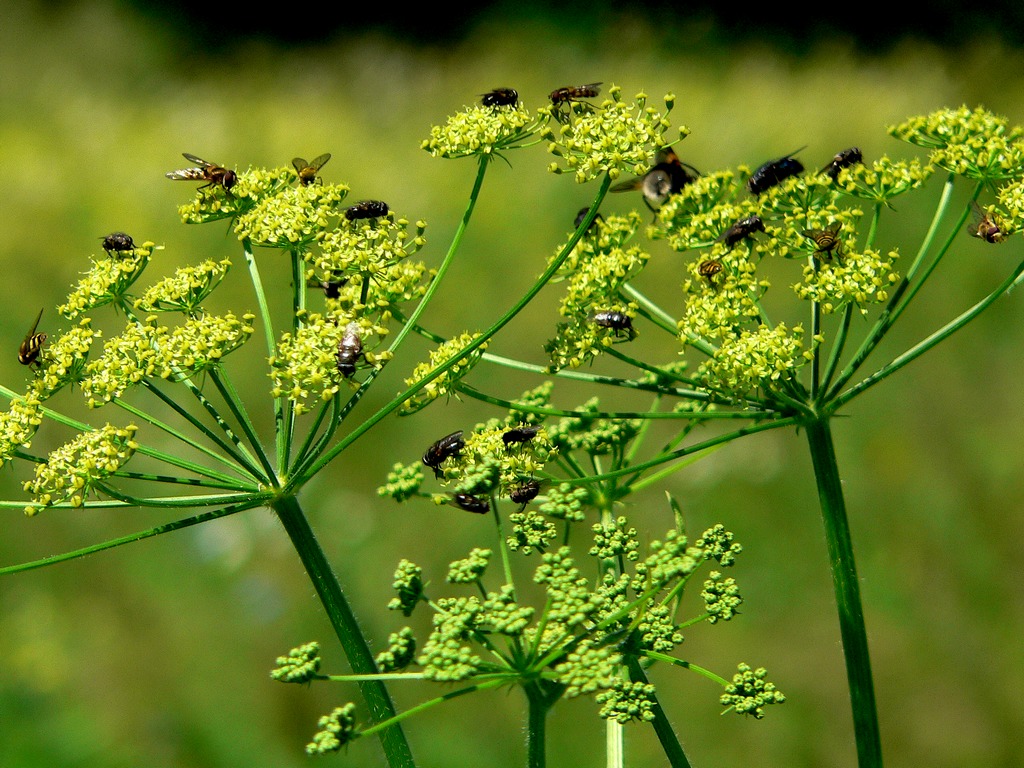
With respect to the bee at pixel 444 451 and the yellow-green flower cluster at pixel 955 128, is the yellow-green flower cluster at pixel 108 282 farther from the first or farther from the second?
the yellow-green flower cluster at pixel 955 128

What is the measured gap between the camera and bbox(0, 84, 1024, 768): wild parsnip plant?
2.79 m

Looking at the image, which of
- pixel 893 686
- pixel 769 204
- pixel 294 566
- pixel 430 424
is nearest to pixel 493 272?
pixel 430 424

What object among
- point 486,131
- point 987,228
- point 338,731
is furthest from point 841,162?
point 338,731

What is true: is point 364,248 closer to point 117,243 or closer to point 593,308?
point 593,308

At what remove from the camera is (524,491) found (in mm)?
3287

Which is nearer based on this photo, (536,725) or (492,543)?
(536,725)

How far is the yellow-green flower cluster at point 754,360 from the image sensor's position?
10.6 ft

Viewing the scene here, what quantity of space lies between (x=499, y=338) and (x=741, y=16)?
11152 mm

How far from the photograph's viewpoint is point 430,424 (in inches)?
421

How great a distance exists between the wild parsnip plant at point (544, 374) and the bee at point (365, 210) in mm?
Result: 20

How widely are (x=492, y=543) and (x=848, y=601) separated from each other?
6.50 meters

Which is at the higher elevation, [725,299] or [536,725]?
[725,299]

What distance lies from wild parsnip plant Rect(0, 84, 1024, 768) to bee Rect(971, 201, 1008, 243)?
0.5 inches

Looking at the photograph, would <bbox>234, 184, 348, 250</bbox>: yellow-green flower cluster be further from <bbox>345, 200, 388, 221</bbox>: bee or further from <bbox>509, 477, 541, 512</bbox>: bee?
<bbox>509, 477, 541, 512</bbox>: bee
